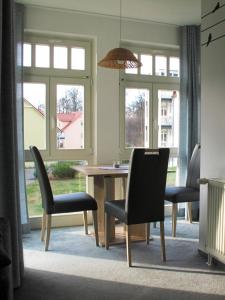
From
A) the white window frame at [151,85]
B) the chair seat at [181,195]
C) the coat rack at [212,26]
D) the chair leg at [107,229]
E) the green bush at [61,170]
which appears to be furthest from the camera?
the white window frame at [151,85]

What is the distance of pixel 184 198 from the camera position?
3.96 meters

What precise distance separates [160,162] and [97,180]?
962 mm

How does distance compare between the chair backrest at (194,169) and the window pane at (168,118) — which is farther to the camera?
the window pane at (168,118)

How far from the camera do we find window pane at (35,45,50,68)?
4.27 m

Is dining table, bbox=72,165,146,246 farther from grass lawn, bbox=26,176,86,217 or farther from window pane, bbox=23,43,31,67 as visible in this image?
window pane, bbox=23,43,31,67

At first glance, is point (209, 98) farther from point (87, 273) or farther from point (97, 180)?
point (87, 273)

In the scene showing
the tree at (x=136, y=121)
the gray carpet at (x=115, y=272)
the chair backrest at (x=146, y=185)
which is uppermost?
the tree at (x=136, y=121)

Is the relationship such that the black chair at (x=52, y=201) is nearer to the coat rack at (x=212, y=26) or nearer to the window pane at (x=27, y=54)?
the window pane at (x=27, y=54)

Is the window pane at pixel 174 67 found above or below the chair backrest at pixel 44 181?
above

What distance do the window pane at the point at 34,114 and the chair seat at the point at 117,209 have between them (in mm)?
1331

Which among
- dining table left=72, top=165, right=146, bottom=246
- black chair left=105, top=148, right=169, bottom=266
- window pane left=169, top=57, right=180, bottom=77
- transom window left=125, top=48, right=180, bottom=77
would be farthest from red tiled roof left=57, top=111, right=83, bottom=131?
black chair left=105, top=148, right=169, bottom=266

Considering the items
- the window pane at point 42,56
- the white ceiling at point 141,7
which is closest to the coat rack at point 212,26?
the white ceiling at point 141,7

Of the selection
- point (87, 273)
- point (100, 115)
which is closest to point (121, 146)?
point (100, 115)

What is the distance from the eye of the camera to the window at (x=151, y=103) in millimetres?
4699
